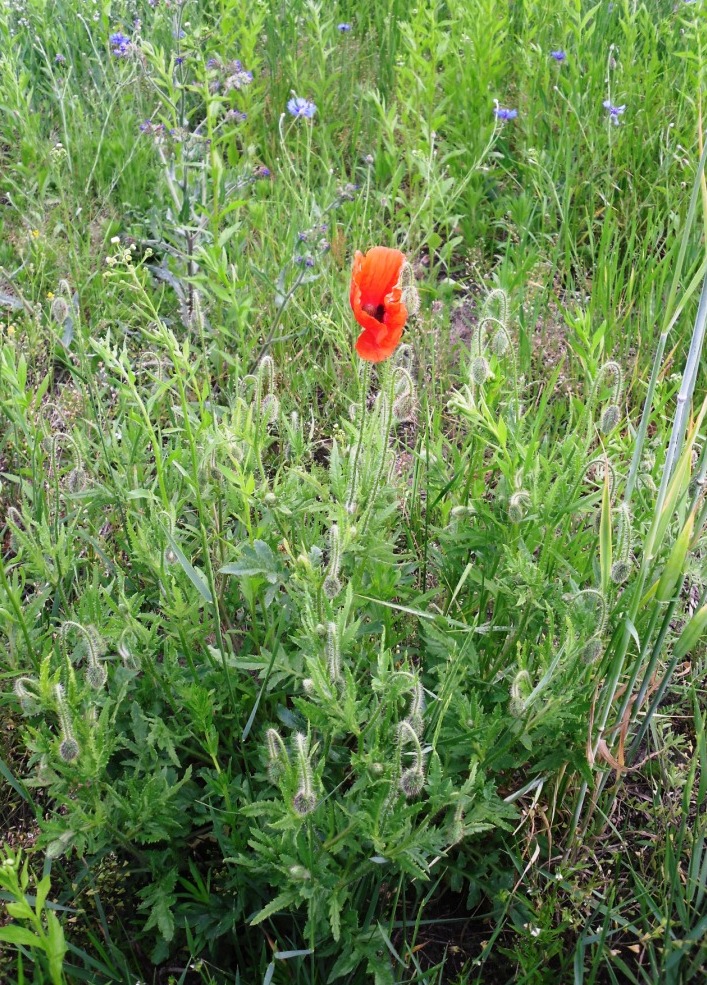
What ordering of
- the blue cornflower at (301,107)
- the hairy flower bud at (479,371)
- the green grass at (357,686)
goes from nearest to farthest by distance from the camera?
the green grass at (357,686) < the hairy flower bud at (479,371) < the blue cornflower at (301,107)

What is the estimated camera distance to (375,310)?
4.89ft

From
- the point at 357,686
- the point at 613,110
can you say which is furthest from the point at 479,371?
the point at 613,110

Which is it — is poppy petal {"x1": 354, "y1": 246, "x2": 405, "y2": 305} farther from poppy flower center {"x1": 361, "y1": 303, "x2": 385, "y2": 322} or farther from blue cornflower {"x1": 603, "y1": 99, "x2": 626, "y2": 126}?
blue cornflower {"x1": 603, "y1": 99, "x2": 626, "y2": 126}

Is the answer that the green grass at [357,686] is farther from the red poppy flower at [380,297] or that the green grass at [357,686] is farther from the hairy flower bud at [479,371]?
the red poppy flower at [380,297]

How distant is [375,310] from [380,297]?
0.09 feet

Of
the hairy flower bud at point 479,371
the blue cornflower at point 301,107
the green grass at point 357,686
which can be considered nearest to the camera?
the green grass at point 357,686

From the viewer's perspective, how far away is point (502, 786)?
170 cm

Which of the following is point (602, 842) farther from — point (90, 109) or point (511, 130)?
point (90, 109)

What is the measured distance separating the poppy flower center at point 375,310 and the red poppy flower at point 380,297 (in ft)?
0.04

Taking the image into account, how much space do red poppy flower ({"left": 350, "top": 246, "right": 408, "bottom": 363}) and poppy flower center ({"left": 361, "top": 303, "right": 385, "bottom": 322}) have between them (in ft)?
0.04


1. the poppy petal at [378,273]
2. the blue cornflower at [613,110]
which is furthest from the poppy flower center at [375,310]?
the blue cornflower at [613,110]

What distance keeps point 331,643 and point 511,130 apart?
9.67 ft

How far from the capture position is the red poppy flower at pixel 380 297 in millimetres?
1414

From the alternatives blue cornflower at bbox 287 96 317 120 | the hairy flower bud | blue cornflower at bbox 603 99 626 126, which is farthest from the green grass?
blue cornflower at bbox 603 99 626 126
